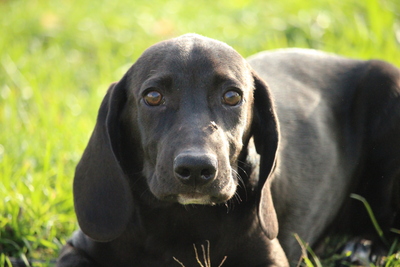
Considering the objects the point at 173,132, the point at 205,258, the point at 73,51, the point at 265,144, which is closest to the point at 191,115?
the point at 173,132

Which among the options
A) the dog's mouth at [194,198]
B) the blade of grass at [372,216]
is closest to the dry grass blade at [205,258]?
the dog's mouth at [194,198]

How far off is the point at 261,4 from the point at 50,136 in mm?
5238

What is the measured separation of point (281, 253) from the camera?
4.14m

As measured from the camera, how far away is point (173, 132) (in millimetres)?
3562

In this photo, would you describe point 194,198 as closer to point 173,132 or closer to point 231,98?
point 173,132

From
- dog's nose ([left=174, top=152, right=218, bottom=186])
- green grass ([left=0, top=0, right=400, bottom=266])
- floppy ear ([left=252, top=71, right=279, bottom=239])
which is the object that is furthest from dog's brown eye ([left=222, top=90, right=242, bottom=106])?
green grass ([left=0, top=0, right=400, bottom=266])

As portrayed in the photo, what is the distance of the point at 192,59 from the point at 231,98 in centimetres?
30

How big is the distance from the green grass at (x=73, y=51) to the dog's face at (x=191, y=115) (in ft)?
4.62

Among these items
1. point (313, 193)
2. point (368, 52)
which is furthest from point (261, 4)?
point (313, 193)

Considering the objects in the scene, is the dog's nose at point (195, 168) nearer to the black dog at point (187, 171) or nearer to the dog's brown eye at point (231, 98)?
the black dog at point (187, 171)

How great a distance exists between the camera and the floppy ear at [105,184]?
387 centimetres

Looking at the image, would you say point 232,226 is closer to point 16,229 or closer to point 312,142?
point 312,142

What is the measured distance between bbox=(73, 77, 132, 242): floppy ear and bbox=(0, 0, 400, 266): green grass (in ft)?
2.83

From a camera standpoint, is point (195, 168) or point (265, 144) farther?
point (265, 144)
